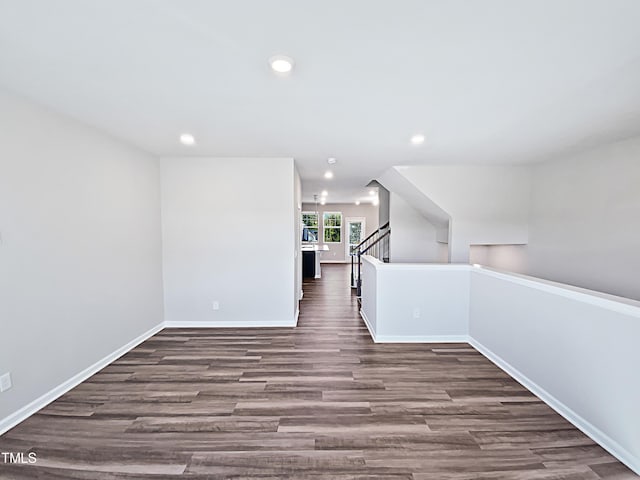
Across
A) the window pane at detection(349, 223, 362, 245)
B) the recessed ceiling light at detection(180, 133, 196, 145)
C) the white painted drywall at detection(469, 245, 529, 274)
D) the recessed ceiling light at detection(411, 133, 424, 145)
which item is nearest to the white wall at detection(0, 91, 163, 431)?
the recessed ceiling light at detection(180, 133, 196, 145)

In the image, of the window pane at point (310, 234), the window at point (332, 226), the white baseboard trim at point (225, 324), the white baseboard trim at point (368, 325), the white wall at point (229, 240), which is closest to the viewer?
the white baseboard trim at point (368, 325)

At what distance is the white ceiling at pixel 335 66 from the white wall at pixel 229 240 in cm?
97

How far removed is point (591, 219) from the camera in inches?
134

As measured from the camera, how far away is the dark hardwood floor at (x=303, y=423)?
1705 mm

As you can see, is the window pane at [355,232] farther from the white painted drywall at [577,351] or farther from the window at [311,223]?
the white painted drywall at [577,351]

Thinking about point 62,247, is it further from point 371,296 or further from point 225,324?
point 371,296

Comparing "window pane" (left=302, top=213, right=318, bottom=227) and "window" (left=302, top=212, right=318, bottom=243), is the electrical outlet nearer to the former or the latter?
"window" (left=302, top=212, right=318, bottom=243)

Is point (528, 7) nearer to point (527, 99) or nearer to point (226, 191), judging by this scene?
point (527, 99)

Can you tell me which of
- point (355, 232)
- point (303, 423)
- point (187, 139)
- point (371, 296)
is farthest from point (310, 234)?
point (303, 423)

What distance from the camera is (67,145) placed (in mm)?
2482

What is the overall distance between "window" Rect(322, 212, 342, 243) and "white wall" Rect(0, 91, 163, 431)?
8681mm

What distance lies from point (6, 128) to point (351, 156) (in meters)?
3.20

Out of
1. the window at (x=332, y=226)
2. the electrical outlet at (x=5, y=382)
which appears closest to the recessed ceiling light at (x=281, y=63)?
the electrical outlet at (x=5, y=382)

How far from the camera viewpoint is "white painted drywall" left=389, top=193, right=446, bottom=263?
18.5 ft
